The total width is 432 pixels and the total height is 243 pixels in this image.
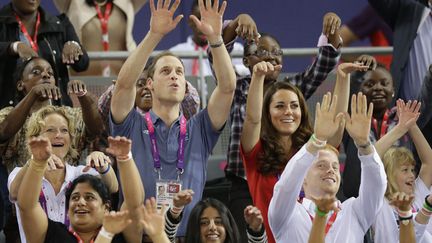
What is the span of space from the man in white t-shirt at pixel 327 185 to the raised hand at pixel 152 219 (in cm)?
74

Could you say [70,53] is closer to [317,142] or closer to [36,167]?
[36,167]

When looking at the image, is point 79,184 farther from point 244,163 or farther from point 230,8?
point 230,8

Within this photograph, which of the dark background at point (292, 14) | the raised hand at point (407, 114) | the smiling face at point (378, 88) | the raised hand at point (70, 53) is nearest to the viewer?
the raised hand at point (407, 114)

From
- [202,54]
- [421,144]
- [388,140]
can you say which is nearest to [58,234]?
[388,140]

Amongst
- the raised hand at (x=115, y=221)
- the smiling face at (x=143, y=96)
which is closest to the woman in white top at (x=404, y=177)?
the smiling face at (x=143, y=96)

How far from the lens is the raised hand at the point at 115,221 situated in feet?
19.1

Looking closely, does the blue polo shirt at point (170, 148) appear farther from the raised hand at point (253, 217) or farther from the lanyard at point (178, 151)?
the raised hand at point (253, 217)

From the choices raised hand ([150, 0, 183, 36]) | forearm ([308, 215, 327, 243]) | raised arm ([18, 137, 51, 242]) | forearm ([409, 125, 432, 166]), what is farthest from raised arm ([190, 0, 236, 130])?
forearm ([409, 125, 432, 166])

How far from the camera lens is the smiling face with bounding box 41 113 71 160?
6.79 meters

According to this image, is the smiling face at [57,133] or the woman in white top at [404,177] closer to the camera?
the smiling face at [57,133]

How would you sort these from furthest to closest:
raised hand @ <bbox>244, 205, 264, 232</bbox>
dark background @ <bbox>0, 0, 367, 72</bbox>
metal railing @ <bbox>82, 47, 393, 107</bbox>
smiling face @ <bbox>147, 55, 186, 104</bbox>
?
1. dark background @ <bbox>0, 0, 367, 72</bbox>
2. metal railing @ <bbox>82, 47, 393, 107</bbox>
3. smiling face @ <bbox>147, 55, 186, 104</bbox>
4. raised hand @ <bbox>244, 205, 264, 232</bbox>

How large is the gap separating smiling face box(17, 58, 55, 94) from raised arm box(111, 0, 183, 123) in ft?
3.01

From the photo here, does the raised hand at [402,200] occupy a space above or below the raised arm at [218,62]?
below

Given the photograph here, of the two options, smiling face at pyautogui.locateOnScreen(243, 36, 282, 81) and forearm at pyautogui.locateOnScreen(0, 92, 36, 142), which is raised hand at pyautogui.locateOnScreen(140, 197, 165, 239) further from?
smiling face at pyautogui.locateOnScreen(243, 36, 282, 81)
